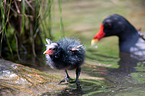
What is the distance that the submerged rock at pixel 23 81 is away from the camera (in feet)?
7.97

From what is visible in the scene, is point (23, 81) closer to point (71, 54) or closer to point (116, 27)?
point (71, 54)

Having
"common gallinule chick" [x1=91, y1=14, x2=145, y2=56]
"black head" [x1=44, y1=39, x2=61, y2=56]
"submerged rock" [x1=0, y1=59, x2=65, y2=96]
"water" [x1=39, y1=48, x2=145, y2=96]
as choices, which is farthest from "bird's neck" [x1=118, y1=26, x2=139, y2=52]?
"black head" [x1=44, y1=39, x2=61, y2=56]

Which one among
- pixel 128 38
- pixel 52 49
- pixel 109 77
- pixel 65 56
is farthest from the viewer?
pixel 128 38

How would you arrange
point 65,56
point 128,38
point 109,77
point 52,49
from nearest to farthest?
point 52,49, point 65,56, point 109,77, point 128,38

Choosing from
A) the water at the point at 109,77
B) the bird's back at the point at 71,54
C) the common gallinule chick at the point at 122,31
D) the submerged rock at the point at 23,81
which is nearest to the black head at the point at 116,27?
the common gallinule chick at the point at 122,31

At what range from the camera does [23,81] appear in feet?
8.80

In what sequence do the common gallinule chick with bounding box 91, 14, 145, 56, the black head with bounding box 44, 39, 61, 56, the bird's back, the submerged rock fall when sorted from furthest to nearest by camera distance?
the common gallinule chick with bounding box 91, 14, 145, 56
the bird's back
the black head with bounding box 44, 39, 61, 56
the submerged rock

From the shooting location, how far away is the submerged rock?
243 cm

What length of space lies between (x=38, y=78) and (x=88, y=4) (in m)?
6.98

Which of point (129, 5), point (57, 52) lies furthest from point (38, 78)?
point (129, 5)

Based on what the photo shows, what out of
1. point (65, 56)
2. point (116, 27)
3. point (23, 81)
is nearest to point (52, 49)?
point (65, 56)

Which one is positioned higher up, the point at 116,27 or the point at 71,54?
the point at 116,27

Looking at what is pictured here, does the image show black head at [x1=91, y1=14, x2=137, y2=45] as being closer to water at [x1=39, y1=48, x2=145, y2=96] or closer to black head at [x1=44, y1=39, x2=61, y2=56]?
water at [x1=39, y1=48, x2=145, y2=96]

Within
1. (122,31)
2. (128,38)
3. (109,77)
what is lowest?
(109,77)
